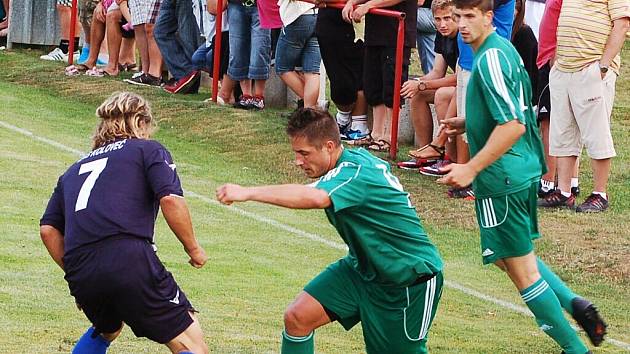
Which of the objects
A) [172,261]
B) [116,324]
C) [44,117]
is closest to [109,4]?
[44,117]

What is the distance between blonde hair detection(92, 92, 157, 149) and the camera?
6.35 meters

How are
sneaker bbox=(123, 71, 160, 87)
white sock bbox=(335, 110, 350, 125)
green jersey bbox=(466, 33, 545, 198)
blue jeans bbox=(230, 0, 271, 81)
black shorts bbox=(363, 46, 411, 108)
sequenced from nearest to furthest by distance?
green jersey bbox=(466, 33, 545, 198) → black shorts bbox=(363, 46, 411, 108) → white sock bbox=(335, 110, 350, 125) → blue jeans bbox=(230, 0, 271, 81) → sneaker bbox=(123, 71, 160, 87)

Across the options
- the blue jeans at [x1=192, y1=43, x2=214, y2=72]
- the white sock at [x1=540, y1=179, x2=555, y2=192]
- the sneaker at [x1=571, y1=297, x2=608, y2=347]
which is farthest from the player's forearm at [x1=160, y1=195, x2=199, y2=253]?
the blue jeans at [x1=192, y1=43, x2=214, y2=72]

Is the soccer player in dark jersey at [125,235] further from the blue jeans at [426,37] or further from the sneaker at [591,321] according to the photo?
the blue jeans at [426,37]

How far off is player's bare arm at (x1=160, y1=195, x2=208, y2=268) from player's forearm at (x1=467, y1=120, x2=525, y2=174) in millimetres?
1480

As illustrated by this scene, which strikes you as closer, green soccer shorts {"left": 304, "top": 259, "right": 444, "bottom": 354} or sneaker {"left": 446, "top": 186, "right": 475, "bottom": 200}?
green soccer shorts {"left": 304, "top": 259, "right": 444, "bottom": 354}

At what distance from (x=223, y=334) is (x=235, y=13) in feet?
26.1

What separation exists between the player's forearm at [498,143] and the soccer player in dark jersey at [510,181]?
7 cm

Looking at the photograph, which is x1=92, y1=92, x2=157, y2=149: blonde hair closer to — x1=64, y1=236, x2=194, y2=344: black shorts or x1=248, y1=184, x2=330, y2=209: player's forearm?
x1=64, y1=236, x2=194, y2=344: black shorts

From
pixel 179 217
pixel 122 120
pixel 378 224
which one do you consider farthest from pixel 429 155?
pixel 179 217

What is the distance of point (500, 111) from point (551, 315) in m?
1.13

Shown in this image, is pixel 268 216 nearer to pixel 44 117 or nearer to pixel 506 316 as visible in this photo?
pixel 506 316

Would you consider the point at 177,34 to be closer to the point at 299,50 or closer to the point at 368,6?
the point at 299,50

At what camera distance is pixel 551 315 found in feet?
23.1
